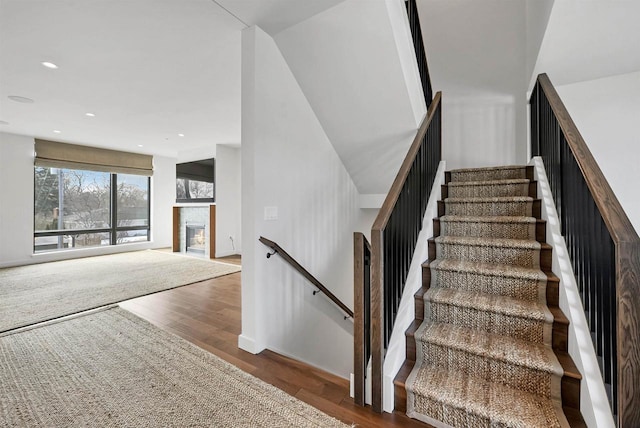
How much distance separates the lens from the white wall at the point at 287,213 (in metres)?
2.25

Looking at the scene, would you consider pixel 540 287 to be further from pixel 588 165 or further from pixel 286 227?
pixel 286 227

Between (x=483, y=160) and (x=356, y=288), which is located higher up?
(x=483, y=160)

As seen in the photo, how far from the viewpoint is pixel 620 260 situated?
39.6 inches

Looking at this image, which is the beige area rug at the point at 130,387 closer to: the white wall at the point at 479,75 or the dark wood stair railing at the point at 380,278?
the dark wood stair railing at the point at 380,278

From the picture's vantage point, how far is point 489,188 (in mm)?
2660

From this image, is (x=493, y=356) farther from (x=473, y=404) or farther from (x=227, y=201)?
(x=227, y=201)

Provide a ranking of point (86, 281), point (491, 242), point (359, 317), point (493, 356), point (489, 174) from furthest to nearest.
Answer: point (86, 281) < point (489, 174) < point (491, 242) < point (359, 317) < point (493, 356)

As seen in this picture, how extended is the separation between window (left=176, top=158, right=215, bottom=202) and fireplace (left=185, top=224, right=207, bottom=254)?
0.67 m

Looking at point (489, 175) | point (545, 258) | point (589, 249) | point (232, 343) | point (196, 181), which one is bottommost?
point (232, 343)

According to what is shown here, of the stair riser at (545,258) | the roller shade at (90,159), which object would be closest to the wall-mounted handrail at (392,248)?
the stair riser at (545,258)

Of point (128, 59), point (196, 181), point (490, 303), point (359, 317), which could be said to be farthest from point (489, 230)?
point (196, 181)

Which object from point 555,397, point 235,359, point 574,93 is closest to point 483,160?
point 574,93

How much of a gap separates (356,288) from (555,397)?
1.05 meters

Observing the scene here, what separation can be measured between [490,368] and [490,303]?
38 centimetres
